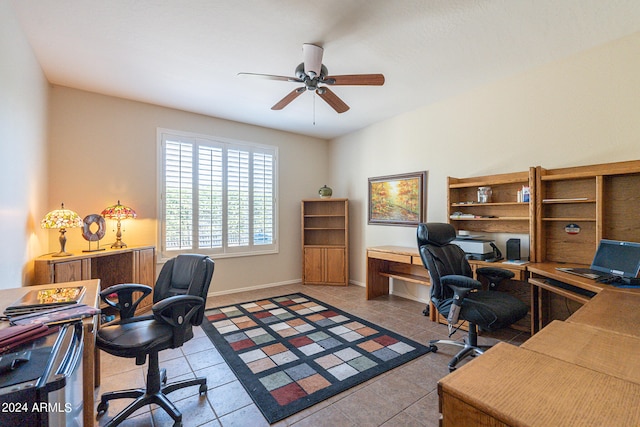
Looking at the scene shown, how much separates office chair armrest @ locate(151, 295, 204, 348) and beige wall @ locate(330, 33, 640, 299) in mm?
3255

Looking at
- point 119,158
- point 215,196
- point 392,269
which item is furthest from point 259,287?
point 119,158

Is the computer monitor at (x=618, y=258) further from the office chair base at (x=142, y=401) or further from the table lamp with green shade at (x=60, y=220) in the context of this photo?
the table lamp with green shade at (x=60, y=220)

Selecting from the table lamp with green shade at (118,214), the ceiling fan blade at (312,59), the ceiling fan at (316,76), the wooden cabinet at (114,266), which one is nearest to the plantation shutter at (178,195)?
the wooden cabinet at (114,266)

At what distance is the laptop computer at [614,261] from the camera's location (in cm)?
203

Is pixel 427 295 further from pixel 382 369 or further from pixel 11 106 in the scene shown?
pixel 11 106

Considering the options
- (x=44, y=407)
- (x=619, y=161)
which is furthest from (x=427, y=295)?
(x=44, y=407)

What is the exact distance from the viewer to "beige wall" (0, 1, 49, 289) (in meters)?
1.97

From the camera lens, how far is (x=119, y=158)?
3723 millimetres

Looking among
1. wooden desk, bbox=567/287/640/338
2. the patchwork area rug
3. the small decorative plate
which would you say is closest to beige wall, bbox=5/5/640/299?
the small decorative plate

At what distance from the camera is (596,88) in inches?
101

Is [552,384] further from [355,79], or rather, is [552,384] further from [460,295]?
[355,79]

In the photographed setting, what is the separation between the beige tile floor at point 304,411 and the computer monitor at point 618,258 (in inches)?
43.0

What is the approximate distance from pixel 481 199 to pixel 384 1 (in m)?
2.31

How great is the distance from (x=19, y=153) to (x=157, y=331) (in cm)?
193
